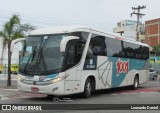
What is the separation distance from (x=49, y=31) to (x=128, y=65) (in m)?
7.76

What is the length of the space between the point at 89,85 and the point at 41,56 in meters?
2.98

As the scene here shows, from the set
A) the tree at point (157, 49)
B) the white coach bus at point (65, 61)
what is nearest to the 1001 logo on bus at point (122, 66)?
the white coach bus at point (65, 61)

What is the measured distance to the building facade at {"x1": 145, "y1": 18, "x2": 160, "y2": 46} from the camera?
103 meters

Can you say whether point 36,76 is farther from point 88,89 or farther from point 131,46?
point 131,46

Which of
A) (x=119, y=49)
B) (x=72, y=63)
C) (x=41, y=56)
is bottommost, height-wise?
(x=72, y=63)

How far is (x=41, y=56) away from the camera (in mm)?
15805

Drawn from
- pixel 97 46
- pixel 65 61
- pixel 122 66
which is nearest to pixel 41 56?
pixel 65 61

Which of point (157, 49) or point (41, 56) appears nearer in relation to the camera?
point (41, 56)

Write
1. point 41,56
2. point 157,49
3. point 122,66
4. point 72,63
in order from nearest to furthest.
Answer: point 41,56, point 72,63, point 122,66, point 157,49

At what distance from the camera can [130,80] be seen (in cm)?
2331

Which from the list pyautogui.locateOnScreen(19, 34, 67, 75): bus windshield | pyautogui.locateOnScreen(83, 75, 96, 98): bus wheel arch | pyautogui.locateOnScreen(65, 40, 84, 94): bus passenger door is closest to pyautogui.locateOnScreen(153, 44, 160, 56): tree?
pyautogui.locateOnScreen(83, 75, 96, 98): bus wheel arch

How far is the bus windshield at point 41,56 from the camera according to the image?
1552 cm

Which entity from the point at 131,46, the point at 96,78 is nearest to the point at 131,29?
the point at 131,46

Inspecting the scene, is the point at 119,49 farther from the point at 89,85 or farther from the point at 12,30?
the point at 12,30
